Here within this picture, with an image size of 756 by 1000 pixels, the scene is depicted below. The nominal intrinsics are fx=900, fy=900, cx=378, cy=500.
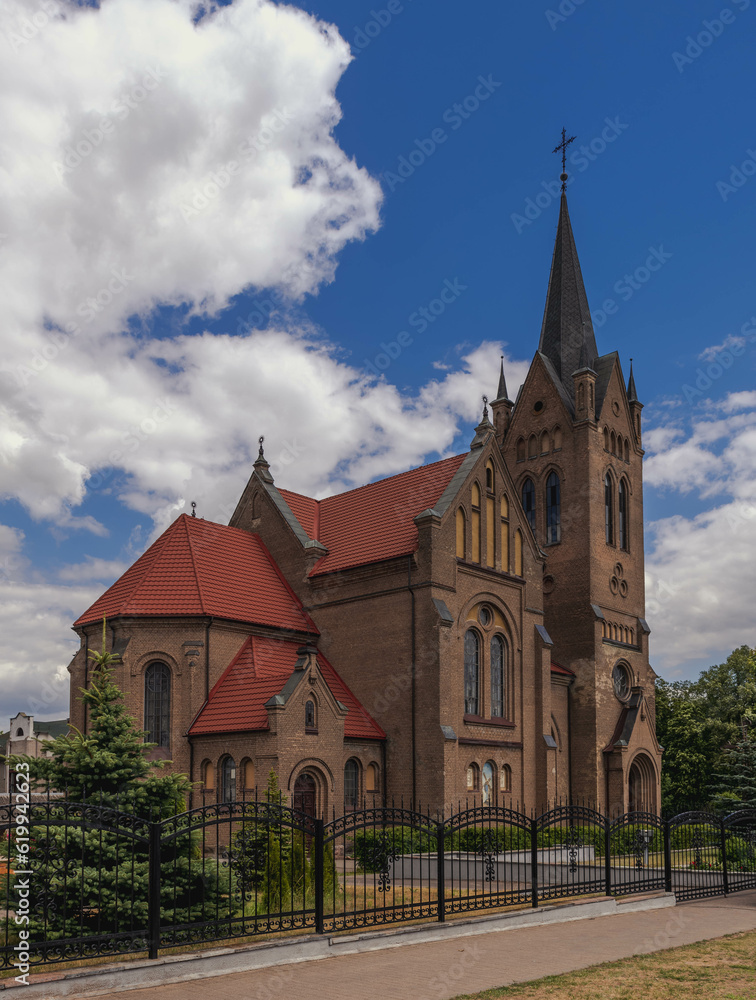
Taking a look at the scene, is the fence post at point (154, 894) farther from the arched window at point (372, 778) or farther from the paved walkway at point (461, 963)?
the arched window at point (372, 778)

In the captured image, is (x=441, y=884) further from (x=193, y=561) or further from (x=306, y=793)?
(x=193, y=561)

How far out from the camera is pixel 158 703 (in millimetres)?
28688

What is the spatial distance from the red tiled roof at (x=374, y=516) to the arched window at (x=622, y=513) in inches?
483

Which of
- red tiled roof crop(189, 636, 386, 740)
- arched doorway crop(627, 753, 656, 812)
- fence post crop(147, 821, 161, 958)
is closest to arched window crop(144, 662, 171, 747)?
red tiled roof crop(189, 636, 386, 740)

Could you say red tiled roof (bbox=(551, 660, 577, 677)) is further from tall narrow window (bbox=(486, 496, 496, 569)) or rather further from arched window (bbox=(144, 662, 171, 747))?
arched window (bbox=(144, 662, 171, 747))

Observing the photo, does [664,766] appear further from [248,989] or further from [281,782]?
[248,989]

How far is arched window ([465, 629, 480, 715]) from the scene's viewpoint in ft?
101

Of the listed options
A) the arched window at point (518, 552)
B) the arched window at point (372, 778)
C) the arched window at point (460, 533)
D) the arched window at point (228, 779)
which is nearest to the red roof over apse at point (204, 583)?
the arched window at point (228, 779)

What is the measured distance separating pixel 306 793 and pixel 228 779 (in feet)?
8.13

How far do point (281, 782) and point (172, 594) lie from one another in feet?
25.6

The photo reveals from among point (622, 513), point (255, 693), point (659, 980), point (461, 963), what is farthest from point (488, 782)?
point (659, 980)

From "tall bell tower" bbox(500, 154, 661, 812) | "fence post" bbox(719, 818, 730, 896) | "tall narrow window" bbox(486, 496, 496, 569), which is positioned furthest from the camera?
"tall bell tower" bbox(500, 154, 661, 812)

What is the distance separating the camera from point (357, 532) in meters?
33.8

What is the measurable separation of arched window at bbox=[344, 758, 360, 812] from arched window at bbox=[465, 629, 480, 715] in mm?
4444
